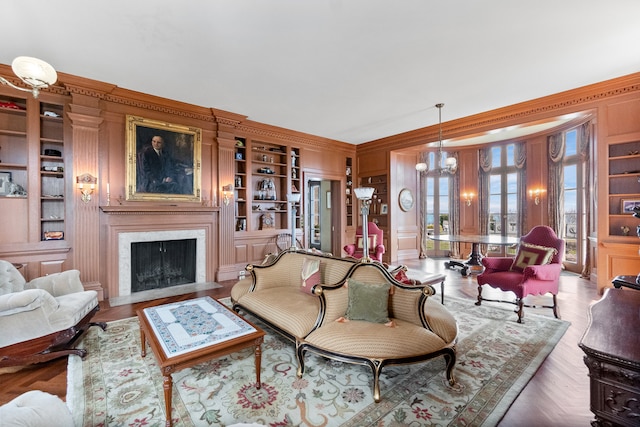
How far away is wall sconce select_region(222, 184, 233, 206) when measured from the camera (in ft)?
18.2

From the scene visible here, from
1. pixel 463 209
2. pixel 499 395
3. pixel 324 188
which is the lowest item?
pixel 499 395

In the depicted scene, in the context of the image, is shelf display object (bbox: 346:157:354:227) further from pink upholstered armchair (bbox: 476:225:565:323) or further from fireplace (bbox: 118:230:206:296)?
pink upholstered armchair (bbox: 476:225:565:323)

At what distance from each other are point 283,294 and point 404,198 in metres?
5.77

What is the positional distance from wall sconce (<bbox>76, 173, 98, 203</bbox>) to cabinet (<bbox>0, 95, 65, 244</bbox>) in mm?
312

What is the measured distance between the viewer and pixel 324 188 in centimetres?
822

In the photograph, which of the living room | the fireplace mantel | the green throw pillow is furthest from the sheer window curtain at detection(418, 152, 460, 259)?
the green throw pillow

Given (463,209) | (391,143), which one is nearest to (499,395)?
(391,143)

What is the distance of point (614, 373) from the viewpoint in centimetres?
110

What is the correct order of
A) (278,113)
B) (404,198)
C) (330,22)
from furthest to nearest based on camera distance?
(404,198) < (278,113) < (330,22)

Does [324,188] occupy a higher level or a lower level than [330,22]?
lower

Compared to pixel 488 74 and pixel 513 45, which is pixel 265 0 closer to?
pixel 513 45

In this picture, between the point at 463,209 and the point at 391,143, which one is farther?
the point at 463,209

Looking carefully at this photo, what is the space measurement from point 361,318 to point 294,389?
751 millimetres

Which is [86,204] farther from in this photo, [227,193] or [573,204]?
[573,204]
